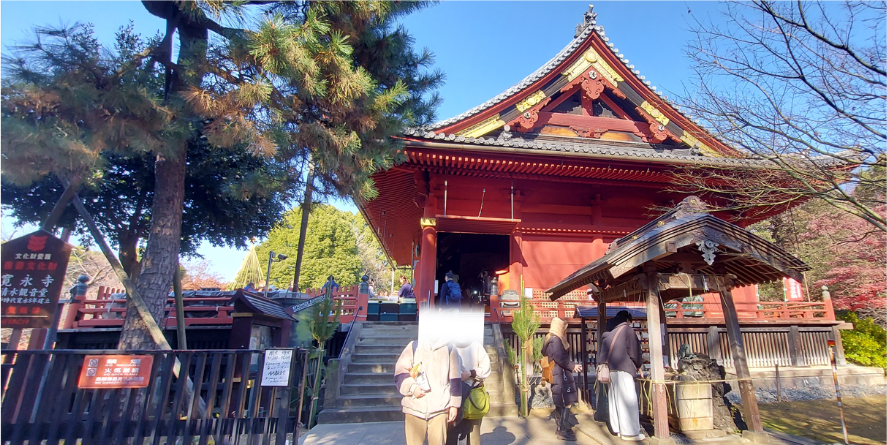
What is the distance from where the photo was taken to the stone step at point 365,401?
7.28 m

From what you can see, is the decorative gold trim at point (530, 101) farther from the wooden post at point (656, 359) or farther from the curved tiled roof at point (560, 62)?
the wooden post at point (656, 359)

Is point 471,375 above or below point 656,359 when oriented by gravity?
below

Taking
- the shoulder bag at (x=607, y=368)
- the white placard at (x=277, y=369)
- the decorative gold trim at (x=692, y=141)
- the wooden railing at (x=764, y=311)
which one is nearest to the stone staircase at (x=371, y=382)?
the shoulder bag at (x=607, y=368)

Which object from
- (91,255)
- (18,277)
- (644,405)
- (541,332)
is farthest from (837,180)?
(91,255)

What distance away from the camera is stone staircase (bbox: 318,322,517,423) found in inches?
278

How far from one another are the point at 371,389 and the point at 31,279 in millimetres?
5001

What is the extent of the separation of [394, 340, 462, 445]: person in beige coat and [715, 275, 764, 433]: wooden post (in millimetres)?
4142

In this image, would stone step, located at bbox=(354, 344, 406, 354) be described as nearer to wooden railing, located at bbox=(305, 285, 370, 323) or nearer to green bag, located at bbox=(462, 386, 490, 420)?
wooden railing, located at bbox=(305, 285, 370, 323)

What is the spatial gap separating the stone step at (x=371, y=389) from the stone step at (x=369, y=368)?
46 centimetres

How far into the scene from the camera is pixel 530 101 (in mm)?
11641

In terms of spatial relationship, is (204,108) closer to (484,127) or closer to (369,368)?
(369,368)

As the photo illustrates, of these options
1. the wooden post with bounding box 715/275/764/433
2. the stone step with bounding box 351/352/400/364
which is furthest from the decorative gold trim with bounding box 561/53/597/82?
the stone step with bounding box 351/352/400/364

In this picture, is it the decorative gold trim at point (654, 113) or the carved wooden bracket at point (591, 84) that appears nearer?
the decorative gold trim at point (654, 113)

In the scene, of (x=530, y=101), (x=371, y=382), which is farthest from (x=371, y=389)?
(x=530, y=101)
